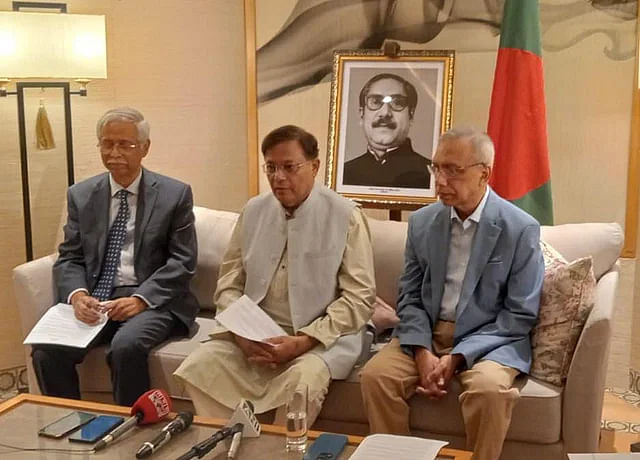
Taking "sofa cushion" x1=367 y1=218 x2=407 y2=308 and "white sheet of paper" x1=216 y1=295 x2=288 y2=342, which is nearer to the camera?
"white sheet of paper" x1=216 y1=295 x2=288 y2=342

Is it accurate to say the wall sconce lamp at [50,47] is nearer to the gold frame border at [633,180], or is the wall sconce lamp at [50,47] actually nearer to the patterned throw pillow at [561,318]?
the patterned throw pillow at [561,318]

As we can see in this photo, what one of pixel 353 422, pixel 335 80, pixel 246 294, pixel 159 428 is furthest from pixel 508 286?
pixel 335 80

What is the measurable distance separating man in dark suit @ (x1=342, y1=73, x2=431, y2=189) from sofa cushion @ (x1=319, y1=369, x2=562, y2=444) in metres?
1.16

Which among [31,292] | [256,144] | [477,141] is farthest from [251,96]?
[477,141]

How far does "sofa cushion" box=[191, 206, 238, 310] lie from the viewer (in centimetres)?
358

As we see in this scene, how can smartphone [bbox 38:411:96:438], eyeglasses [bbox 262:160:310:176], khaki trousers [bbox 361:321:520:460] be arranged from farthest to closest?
eyeglasses [bbox 262:160:310:176] < khaki trousers [bbox 361:321:520:460] < smartphone [bbox 38:411:96:438]

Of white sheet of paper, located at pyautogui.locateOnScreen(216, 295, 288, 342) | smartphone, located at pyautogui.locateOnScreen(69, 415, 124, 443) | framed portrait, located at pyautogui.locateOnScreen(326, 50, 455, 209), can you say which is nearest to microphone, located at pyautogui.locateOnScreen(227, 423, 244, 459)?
smartphone, located at pyautogui.locateOnScreen(69, 415, 124, 443)

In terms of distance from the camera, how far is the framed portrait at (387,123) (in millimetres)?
3795

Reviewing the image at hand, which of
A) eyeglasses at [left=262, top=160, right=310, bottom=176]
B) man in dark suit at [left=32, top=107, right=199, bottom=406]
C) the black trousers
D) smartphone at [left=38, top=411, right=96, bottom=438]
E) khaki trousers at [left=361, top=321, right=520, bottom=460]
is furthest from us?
man in dark suit at [left=32, top=107, right=199, bottom=406]

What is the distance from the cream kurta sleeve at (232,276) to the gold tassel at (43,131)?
1.33 m

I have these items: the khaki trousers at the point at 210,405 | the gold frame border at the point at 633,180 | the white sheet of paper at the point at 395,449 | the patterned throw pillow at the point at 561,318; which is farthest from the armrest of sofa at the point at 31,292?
the gold frame border at the point at 633,180

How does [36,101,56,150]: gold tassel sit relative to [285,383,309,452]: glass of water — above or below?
above

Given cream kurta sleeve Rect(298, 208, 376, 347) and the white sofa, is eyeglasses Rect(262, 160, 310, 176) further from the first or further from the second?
the white sofa

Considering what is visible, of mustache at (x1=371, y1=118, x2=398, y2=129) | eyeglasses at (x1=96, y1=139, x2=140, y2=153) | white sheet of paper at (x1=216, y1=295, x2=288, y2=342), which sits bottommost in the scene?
white sheet of paper at (x1=216, y1=295, x2=288, y2=342)
